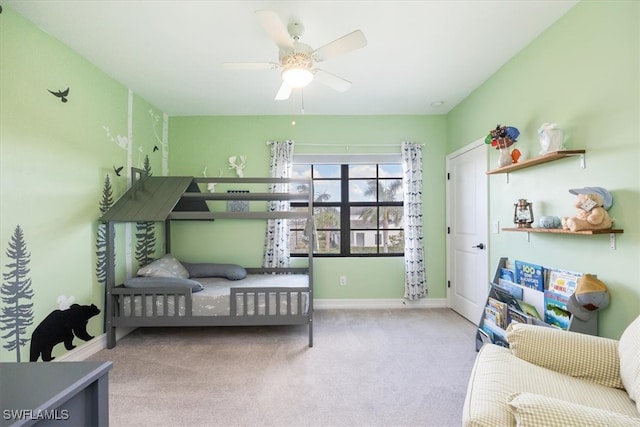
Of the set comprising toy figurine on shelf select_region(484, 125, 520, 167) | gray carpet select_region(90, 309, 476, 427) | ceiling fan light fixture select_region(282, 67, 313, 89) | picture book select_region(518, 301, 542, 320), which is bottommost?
gray carpet select_region(90, 309, 476, 427)

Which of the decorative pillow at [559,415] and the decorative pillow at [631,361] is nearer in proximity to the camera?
the decorative pillow at [559,415]

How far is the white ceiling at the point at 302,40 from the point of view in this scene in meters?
1.86

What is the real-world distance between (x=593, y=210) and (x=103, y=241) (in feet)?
12.3

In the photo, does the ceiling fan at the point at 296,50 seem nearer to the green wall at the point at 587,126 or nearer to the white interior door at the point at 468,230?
the green wall at the point at 587,126

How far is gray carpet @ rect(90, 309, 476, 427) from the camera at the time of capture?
1764mm

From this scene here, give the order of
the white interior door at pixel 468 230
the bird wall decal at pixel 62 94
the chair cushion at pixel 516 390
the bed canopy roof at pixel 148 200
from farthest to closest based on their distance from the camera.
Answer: the white interior door at pixel 468 230 → the bed canopy roof at pixel 148 200 → the bird wall decal at pixel 62 94 → the chair cushion at pixel 516 390

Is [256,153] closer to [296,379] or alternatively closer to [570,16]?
[296,379]

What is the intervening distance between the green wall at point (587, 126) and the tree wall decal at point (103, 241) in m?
3.73

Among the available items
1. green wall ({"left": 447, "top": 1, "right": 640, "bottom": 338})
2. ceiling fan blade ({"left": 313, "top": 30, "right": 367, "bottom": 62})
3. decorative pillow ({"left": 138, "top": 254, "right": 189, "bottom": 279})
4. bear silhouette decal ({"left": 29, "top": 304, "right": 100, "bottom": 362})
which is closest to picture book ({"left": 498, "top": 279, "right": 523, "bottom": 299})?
green wall ({"left": 447, "top": 1, "right": 640, "bottom": 338})

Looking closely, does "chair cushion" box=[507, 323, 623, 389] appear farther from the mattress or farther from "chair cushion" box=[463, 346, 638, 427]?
the mattress

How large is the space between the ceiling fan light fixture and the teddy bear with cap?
1.87 metres

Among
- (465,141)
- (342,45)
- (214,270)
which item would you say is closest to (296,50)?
(342,45)

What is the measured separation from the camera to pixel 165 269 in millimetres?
3145

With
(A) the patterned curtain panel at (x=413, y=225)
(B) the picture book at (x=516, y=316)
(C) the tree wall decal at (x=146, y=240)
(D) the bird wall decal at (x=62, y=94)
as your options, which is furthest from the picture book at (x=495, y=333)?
(D) the bird wall decal at (x=62, y=94)
